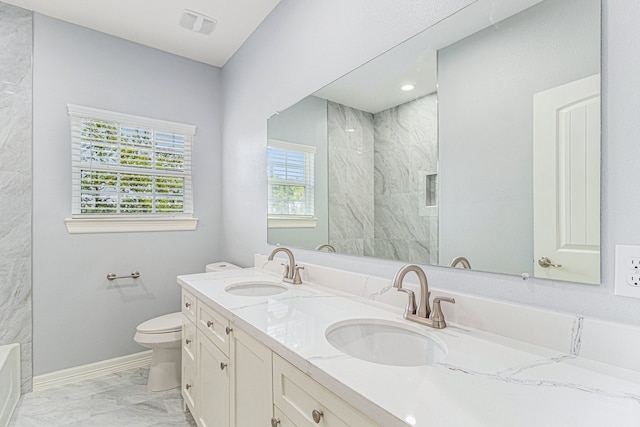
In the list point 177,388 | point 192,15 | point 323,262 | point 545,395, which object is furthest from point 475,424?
point 192,15

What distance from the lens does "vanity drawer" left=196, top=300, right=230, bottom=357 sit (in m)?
1.43

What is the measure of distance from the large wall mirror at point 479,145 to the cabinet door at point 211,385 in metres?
0.79

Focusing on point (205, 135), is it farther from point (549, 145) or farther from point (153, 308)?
point (549, 145)

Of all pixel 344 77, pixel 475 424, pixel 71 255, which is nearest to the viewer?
pixel 475 424

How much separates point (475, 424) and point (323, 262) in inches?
50.6

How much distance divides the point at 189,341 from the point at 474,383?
173 centimetres

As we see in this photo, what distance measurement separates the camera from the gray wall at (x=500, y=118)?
0.90 m

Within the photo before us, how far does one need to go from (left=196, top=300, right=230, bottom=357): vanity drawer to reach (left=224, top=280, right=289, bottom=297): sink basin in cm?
21

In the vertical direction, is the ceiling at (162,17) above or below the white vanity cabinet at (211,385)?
above

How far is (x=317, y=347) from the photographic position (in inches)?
36.9

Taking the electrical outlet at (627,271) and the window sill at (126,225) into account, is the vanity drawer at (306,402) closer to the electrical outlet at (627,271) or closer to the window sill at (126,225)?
the electrical outlet at (627,271)

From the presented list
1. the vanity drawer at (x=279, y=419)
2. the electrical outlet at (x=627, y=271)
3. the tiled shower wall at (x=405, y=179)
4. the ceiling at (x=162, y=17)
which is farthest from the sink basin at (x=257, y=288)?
the ceiling at (x=162, y=17)

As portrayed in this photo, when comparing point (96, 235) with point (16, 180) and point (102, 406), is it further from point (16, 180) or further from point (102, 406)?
point (102, 406)

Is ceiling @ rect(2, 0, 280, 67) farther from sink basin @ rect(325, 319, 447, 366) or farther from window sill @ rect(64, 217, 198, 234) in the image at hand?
sink basin @ rect(325, 319, 447, 366)
